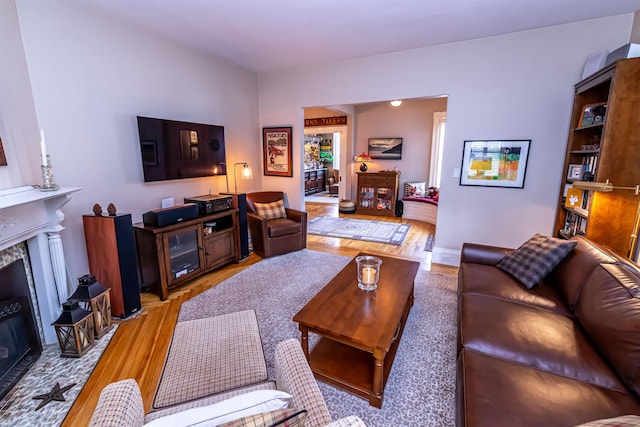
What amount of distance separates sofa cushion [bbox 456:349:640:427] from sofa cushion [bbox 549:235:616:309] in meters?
0.83

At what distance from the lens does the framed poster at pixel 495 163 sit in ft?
10.8

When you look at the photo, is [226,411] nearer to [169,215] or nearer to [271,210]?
[169,215]

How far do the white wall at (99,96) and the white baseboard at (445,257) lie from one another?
11.3ft

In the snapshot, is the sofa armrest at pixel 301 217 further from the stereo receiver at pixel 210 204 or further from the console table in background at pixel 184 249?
the stereo receiver at pixel 210 204

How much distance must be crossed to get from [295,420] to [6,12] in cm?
316

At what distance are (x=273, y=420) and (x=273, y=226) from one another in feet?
10.8

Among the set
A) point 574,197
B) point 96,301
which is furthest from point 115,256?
point 574,197

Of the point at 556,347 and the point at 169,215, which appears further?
the point at 169,215

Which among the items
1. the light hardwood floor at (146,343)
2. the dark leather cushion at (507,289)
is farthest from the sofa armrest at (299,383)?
the dark leather cushion at (507,289)

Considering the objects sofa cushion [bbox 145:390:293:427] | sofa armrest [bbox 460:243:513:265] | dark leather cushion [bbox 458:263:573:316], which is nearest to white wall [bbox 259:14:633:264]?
sofa armrest [bbox 460:243:513:265]

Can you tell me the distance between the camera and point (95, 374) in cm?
187

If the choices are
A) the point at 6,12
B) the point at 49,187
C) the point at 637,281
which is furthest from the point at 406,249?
the point at 6,12

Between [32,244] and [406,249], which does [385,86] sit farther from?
[32,244]

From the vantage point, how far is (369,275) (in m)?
2.12
